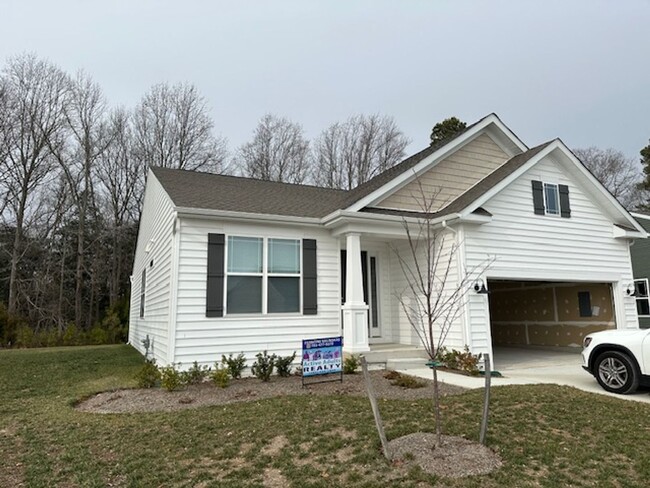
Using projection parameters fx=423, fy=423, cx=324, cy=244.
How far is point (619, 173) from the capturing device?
31016 mm

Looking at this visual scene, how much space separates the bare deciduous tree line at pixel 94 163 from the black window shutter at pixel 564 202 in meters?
19.1

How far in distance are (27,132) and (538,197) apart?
83.0ft

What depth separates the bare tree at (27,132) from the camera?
2247cm

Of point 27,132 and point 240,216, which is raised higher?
point 27,132

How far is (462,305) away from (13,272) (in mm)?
22458

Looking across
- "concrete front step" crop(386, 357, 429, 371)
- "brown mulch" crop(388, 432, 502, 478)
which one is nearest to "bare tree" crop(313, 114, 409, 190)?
"concrete front step" crop(386, 357, 429, 371)

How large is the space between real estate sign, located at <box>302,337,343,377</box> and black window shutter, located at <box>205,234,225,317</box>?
2.08m

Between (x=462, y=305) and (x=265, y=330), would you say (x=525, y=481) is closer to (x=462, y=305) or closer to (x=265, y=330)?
(x=462, y=305)

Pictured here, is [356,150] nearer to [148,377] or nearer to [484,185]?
[484,185]

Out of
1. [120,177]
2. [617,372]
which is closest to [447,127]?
[617,372]

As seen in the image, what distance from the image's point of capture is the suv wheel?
263 inches

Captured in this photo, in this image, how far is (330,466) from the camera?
12.6 feet

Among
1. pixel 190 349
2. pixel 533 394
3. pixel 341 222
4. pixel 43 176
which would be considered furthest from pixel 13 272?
pixel 533 394

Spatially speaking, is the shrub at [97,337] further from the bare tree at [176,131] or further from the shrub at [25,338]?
the bare tree at [176,131]
